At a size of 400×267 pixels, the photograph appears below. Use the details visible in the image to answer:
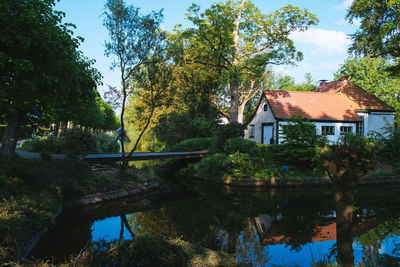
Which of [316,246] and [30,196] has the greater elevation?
[30,196]

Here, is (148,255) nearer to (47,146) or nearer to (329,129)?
(47,146)

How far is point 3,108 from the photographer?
1002cm

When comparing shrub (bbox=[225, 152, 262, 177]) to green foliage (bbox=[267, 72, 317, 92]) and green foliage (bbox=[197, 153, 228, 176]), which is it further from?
green foliage (bbox=[267, 72, 317, 92])

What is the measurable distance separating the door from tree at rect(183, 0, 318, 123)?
14.5ft

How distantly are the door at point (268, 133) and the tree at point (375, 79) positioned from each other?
93.1 feet

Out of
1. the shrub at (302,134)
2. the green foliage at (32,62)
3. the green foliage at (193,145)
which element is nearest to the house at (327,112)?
the shrub at (302,134)

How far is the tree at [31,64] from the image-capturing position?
922 centimetres

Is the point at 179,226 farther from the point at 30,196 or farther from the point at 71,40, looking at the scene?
the point at 71,40

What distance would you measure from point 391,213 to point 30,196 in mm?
14896

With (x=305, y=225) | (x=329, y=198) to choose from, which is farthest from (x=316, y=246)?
(x=329, y=198)

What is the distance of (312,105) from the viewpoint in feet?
96.2

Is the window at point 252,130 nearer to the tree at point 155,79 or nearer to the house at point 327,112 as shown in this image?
the house at point 327,112

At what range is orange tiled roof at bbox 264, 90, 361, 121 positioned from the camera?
27828 mm

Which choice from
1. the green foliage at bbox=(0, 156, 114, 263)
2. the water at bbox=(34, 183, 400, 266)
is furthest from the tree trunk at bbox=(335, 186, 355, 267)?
the green foliage at bbox=(0, 156, 114, 263)
